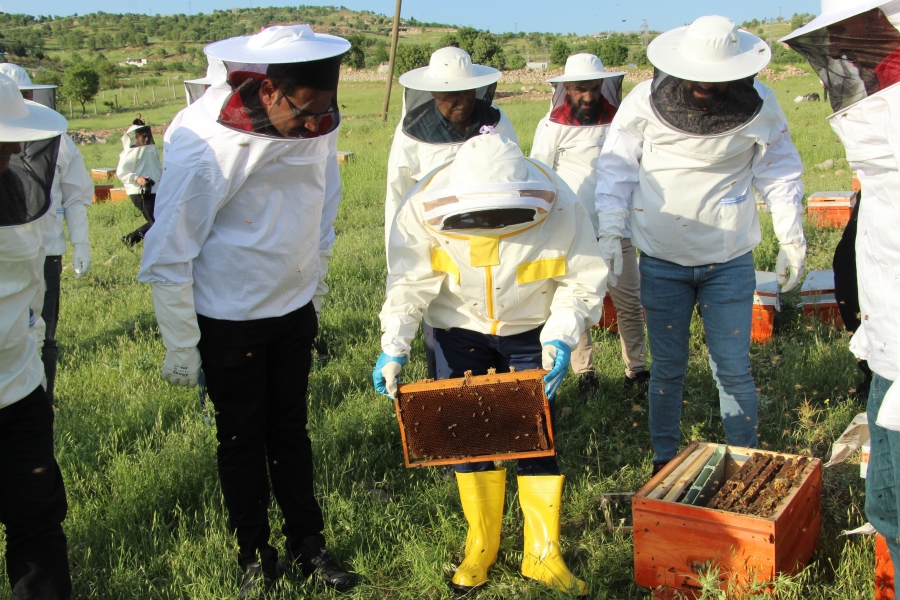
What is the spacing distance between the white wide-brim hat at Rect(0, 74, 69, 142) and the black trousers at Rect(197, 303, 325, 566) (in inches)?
33.5

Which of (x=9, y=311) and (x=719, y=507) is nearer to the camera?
(x=9, y=311)

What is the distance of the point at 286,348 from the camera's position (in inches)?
118

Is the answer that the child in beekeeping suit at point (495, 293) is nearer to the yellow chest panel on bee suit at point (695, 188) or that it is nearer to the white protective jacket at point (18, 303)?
the yellow chest panel on bee suit at point (695, 188)

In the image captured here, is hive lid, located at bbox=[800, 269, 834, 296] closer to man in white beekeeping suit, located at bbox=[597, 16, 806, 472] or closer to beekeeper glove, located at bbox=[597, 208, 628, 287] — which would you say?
man in white beekeeping suit, located at bbox=[597, 16, 806, 472]

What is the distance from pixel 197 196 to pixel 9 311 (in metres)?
0.70

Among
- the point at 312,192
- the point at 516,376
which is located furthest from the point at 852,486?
the point at 312,192

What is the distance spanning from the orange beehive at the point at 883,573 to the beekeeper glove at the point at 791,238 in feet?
4.17

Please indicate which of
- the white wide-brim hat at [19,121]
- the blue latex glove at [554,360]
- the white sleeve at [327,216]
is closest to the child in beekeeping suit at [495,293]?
the blue latex glove at [554,360]

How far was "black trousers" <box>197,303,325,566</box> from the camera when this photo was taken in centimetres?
282

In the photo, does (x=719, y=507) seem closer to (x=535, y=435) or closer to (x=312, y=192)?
(x=535, y=435)

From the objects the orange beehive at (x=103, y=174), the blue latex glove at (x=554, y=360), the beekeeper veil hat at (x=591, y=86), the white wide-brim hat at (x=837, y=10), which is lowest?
the orange beehive at (x=103, y=174)

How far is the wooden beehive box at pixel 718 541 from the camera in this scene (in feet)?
8.50

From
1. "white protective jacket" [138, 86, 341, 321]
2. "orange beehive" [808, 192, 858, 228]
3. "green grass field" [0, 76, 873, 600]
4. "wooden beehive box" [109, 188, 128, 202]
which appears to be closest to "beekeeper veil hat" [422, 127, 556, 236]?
"white protective jacket" [138, 86, 341, 321]

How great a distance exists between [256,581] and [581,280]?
175 cm
